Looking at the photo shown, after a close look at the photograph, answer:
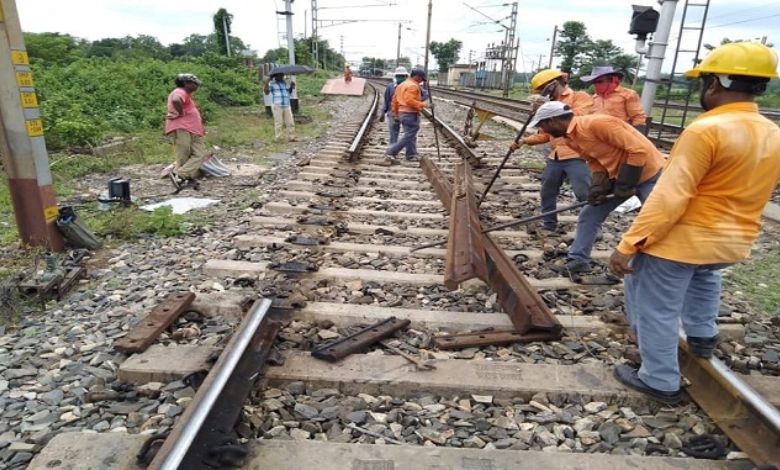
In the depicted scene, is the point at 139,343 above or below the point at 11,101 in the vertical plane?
below

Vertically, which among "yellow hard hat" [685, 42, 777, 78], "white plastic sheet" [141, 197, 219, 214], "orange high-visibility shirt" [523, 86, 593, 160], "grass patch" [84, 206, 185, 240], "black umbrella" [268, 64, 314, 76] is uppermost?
"yellow hard hat" [685, 42, 777, 78]

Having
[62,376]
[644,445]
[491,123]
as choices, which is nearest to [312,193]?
[62,376]

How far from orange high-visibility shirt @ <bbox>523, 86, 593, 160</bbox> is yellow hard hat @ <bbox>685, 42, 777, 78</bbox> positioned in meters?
2.76

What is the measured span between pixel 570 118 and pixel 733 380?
210cm

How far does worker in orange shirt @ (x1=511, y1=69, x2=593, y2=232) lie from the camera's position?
5.21 metres

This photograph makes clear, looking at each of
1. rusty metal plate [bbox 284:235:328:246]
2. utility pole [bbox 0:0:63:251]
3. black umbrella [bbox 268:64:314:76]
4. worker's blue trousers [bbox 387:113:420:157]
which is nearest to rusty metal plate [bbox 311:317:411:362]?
rusty metal plate [bbox 284:235:328:246]

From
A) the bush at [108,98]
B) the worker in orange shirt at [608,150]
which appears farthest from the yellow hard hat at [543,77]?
the bush at [108,98]

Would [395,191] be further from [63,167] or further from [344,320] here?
[63,167]

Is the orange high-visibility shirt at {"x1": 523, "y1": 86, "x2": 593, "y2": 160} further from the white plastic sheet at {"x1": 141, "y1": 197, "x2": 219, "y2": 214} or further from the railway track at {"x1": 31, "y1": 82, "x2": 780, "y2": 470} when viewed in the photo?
the white plastic sheet at {"x1": 141, "y1": 197, "x2": 219, "y2": 214}

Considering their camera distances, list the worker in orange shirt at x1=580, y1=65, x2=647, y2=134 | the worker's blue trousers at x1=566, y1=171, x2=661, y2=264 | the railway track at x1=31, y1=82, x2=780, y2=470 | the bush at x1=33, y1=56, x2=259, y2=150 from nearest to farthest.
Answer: the railway track at x1=31, y1=82, x2=780, y2=470
the worker's blue trousers at x1=566, y1=171, x2=661, y2=264
the worker in orange shirt at x1=580, y1=65, x2=647, y2=134
the bush at x1=33, y1=56, x2=259, y2=150

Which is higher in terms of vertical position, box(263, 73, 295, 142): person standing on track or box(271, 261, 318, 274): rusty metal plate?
box(263, 73, 295, 142): person standing on track

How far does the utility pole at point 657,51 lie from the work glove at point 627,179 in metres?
3.42

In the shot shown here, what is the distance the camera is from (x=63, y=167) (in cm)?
786

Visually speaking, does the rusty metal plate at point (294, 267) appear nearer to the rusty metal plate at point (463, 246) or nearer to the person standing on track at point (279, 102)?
the rusty metal plate at point (463, 246)
